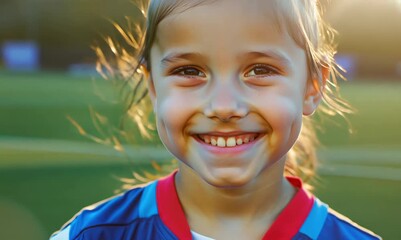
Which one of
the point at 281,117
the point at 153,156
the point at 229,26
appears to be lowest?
the point at 153,156

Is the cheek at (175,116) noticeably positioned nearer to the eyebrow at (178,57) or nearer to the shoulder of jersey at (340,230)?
the eyebrow at (178,57)

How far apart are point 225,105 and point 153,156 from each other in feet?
17.9

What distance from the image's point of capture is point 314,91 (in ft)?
7.97

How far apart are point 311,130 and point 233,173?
1040 millimetres

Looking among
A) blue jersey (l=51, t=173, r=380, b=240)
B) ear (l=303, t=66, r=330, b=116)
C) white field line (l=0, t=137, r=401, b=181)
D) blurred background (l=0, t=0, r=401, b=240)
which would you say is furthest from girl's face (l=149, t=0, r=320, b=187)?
white field line (l=0, t=137, r=401, b=181)

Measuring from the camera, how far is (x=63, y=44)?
2912cm

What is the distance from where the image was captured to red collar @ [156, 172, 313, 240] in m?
2.38

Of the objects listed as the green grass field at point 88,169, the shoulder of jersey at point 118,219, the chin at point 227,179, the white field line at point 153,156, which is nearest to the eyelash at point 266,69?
the chin at point 227,179

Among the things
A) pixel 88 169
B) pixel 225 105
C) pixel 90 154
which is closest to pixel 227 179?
pixel 225 105

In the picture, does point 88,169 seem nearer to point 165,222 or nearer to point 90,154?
point 90,154

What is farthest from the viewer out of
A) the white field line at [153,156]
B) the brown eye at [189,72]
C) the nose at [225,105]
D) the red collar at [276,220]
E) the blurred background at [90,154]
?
the white field line at [153,156]

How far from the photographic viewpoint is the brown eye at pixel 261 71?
7.11 feet

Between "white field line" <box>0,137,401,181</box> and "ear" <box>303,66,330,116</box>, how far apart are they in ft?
13.1

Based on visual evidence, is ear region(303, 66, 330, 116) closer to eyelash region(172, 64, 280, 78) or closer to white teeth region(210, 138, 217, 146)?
eyelash region(172, 64, 280, 78)
